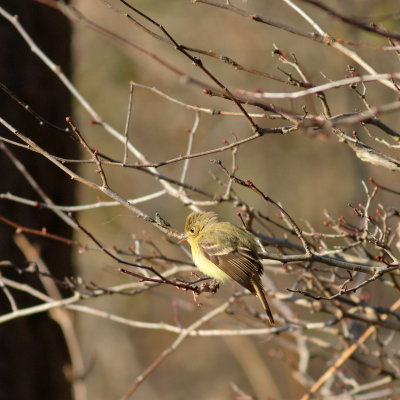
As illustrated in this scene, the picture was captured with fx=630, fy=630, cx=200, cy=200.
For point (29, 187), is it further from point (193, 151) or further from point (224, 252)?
point (193, 151)

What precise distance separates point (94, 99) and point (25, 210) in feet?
22.4

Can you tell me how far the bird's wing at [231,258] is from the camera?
135 inches

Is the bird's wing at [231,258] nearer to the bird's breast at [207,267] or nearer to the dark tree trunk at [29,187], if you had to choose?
the bird's breast at [207,267]

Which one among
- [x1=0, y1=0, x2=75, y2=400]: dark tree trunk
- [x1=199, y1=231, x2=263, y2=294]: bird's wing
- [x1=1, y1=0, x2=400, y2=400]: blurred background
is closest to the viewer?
[x1=199, y1=231, x2=263, y2=294]: bird's wing

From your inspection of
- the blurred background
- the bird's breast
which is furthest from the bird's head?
the blurred background

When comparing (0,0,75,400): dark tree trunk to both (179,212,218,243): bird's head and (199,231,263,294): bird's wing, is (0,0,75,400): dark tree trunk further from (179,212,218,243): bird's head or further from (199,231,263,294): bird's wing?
(199,231,263,294): bird's wing

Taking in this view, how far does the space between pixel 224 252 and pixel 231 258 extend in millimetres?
53

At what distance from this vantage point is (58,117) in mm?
5035

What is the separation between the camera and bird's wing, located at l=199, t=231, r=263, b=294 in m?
3.44

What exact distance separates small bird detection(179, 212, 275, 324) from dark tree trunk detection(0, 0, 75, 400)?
66.3 inches

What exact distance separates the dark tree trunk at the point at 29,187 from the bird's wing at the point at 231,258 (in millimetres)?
1749

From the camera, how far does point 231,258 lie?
11.7ft

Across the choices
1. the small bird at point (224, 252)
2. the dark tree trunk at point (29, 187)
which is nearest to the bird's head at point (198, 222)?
the small bird at point (224, 252)

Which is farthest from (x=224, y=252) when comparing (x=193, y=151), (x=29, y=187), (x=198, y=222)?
(x=193, y=151)
